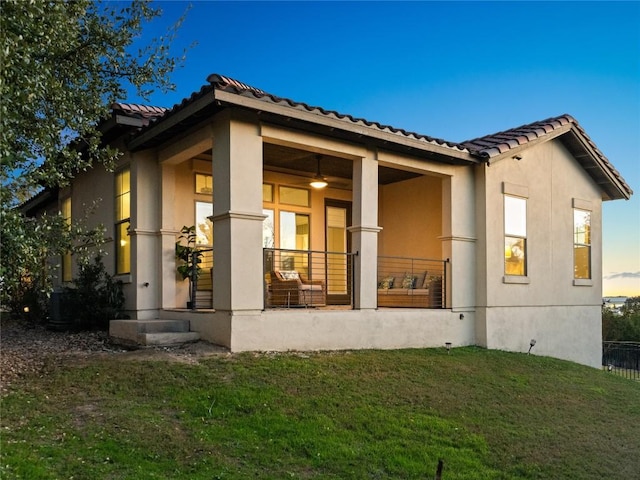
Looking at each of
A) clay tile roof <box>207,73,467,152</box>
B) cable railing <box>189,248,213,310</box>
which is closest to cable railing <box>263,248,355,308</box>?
cable railing <box>189,248,213,310</box>

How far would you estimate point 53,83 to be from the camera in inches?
225

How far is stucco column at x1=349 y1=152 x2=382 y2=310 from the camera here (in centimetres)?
966

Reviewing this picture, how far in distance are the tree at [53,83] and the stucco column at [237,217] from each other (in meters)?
1.19

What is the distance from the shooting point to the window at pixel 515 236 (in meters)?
11.9

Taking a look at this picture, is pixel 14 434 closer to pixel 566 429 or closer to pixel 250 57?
pixel 566 429

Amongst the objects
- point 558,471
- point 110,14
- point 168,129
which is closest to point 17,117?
point 110,14

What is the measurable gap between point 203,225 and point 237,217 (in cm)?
317

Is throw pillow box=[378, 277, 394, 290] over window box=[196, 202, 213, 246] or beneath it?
beneath

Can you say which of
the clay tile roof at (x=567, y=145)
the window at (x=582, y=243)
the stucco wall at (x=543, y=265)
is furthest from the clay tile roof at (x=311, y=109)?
the window at (x=582, y=243)

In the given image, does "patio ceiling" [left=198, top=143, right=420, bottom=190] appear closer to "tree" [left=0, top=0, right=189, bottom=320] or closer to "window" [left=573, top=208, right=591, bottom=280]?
"tree" [left=0, top=0, right=189, bottom=320]

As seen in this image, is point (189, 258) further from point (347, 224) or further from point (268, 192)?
point (347, 224)

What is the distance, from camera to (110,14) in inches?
280

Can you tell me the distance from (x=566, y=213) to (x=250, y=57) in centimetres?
950

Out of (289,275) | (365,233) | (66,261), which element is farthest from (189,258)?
(66,261)
